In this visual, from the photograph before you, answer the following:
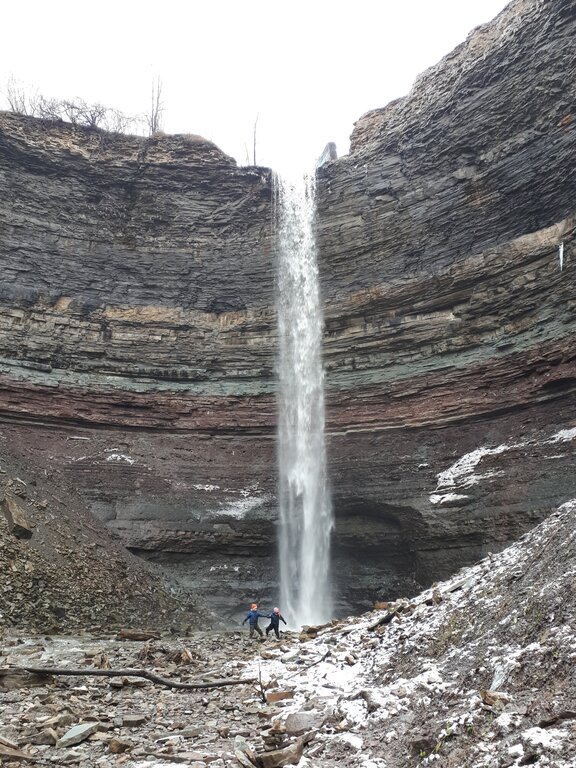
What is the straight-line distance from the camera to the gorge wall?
62.6 ft

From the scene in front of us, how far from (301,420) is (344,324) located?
4.72 metres

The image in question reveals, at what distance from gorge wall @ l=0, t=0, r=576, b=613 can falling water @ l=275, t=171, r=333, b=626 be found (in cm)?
57

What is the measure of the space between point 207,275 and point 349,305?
754cm

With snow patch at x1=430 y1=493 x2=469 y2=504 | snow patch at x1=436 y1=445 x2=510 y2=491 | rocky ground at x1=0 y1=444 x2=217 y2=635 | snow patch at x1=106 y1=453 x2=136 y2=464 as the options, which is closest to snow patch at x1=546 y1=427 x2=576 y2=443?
snow patch at x1=436 y1=445 x2=510 y2=491

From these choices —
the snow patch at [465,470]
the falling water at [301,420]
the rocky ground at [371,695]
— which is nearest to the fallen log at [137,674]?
the rocky ground at [371,695]

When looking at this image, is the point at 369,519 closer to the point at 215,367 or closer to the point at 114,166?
the point at 215,367

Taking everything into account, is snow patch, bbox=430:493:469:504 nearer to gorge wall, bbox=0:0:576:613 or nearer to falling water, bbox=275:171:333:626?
gorge wall, bbox=0:0:576:613

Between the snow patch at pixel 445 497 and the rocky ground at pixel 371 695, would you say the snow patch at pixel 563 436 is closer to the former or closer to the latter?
the snow patch at pixel 445 497

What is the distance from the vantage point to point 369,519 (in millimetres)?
20375

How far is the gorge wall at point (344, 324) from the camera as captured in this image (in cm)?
1909

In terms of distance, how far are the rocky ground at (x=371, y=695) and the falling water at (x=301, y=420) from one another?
34.6 feet

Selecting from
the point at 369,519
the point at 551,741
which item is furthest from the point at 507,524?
the point at 551,741

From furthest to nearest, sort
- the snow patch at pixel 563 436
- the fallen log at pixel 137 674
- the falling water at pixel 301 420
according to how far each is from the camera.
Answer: the falling water at pixel 301 420
the snow patch at pixel 563 436
the fallen log at pixel 137 674

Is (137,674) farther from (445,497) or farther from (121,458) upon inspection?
(121,458)
